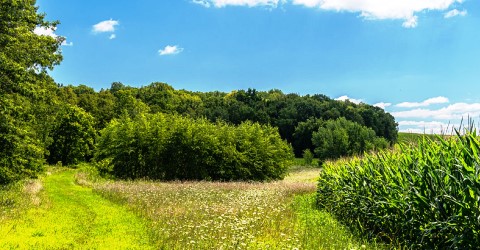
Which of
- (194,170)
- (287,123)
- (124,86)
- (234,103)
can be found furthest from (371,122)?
(194,170)

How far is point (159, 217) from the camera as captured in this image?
47.6 ft

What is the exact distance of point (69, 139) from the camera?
65062 millimetres

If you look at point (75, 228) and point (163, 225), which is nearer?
point (163, 225)

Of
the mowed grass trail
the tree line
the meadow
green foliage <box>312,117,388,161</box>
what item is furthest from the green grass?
green foliage <box>312,117,388,161</box>

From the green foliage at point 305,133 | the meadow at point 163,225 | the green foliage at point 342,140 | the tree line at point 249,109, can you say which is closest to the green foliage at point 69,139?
the tree line at point 249,109

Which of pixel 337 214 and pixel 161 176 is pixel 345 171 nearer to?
pixel 337 214

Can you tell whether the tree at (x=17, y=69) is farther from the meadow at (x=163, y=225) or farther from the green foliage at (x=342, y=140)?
the green foliage at (x=342, y=140)

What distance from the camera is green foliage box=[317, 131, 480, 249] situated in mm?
7238

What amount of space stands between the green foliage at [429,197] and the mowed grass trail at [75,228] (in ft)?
22.6

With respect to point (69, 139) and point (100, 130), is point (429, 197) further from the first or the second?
point (69, 139)

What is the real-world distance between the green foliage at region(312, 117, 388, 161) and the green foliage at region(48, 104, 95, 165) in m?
55.2

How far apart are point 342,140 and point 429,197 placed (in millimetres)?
91659

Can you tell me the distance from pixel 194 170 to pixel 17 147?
21521 millimetres

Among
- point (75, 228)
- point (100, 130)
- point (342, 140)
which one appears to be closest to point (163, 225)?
point (75, 228)
